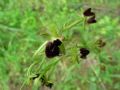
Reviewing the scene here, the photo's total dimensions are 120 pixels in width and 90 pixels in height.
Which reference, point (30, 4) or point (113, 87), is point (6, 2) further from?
point (113, 87)

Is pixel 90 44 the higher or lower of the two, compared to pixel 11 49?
higher

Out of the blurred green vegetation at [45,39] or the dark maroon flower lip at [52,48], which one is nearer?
the dark maroon flower lip at [52,48]

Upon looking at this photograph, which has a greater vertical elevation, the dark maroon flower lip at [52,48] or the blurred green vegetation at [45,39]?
the dark maroon flower lip at [52,48]

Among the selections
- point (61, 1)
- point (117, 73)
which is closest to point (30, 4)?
point (61, 1)

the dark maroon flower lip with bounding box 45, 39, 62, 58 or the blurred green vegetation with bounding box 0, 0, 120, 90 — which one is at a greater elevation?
the dark maroon flower lip with bounding box 45, 39, 62, 58

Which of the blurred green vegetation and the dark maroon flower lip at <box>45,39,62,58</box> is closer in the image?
the dark maroon flower lip at <box>45,39,62,58</box>
